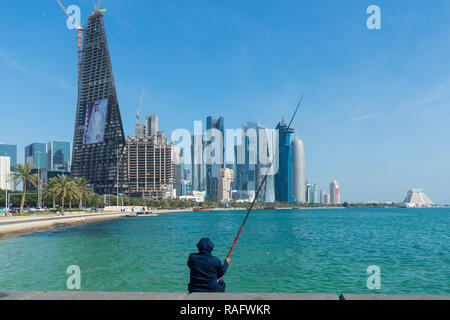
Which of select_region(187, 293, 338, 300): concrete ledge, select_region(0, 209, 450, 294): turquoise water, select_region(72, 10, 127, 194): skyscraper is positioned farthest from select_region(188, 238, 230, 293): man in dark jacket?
select_region(72, 10, 127, 194): skyscraper

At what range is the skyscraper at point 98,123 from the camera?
190000mm

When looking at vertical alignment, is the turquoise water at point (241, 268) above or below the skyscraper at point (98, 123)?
below

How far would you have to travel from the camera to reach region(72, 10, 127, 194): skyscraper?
623 feet

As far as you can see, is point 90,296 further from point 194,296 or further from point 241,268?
point 241,268

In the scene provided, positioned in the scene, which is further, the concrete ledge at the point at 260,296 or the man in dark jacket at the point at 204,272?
the man in dark jacket at the point at 204,272

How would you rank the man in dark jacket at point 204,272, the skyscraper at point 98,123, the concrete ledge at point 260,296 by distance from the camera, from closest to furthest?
the concrete ledge at point 260,296
the man in dark jacket at point 204,272
the skyscraper at point 98,123

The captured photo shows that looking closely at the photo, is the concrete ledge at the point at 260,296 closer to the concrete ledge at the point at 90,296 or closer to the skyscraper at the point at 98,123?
the concrete ledge at the point at 90,296

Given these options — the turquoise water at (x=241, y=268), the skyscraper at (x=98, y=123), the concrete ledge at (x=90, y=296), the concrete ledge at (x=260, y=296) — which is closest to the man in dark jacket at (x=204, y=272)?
the concrete ledge at (x=90, y=296)

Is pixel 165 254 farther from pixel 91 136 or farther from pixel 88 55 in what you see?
pixel 88 55

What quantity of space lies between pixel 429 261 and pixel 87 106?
631 feet

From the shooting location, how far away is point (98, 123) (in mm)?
192750
